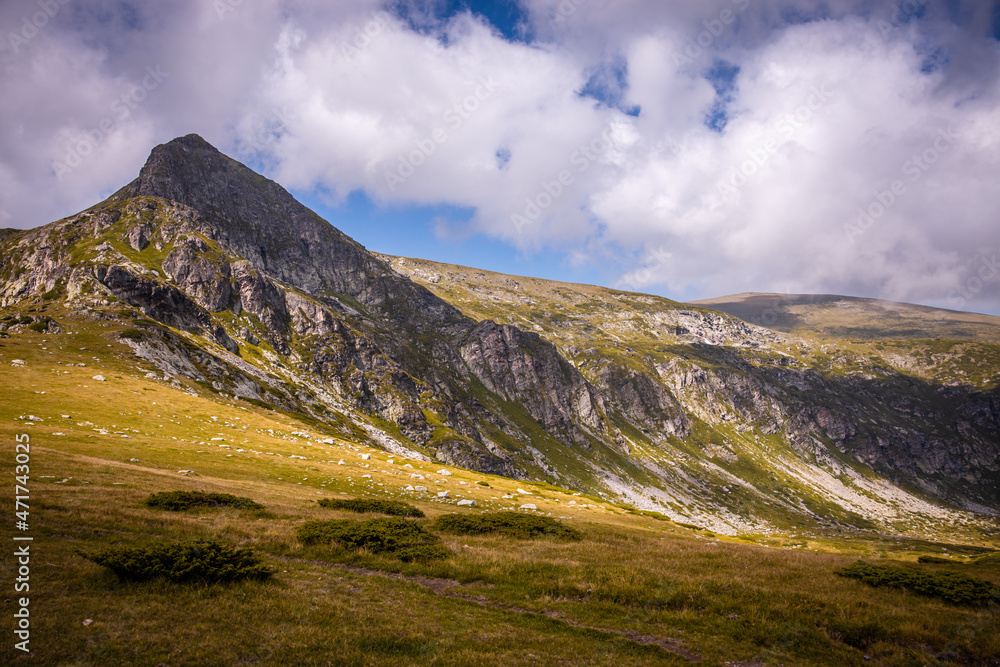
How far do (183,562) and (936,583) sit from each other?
110ft

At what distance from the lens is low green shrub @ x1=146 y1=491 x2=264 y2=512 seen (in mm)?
25953

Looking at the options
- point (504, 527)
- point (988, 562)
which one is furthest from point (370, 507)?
point (988, 562)

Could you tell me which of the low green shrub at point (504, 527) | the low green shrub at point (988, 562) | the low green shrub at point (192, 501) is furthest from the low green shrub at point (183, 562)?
the low green shrub at point (988, 562)

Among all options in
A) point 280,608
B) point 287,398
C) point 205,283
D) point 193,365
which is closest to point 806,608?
point 280,608

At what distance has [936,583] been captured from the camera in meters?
21.7

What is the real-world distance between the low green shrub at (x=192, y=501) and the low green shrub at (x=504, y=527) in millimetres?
13044

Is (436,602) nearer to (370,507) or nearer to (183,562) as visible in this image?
(183,562)

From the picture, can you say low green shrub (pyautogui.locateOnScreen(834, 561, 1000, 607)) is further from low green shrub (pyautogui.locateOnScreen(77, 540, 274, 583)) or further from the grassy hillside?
low green shrub (pyautogui.locateOnScreen(77, 540, 274, 583))

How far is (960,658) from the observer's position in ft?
49.1

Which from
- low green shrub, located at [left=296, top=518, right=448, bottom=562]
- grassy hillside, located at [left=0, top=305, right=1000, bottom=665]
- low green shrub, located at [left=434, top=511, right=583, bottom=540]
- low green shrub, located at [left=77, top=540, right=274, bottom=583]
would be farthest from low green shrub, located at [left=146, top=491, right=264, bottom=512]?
low green shrub, located at [left=434, top=511, right=583, bottom=540]

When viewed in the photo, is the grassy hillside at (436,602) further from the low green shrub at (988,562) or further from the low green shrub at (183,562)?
the low green shrub at (988,562)

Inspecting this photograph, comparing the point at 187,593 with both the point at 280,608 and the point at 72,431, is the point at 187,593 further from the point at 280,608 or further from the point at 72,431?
the point at 72,431

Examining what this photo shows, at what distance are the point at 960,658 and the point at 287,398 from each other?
14427cm

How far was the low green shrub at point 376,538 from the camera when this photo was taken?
76.7 ft
